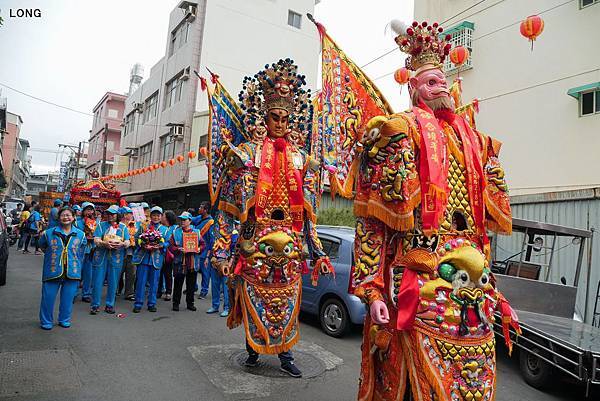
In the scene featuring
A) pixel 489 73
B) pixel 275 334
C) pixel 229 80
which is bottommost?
pixel 275 334

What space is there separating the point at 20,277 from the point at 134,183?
66.8 feet

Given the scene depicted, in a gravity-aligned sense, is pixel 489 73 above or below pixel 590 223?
above

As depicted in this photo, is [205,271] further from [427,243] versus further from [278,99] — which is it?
[427,243]

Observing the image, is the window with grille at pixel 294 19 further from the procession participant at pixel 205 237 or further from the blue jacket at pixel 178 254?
the blue jacket at pixel 178 254

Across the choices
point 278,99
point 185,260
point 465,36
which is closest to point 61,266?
point 185,260

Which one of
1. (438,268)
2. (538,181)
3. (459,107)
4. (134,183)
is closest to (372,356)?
(438,268)

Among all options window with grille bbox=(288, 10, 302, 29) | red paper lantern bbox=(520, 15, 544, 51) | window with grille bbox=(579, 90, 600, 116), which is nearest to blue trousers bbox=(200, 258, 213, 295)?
red paper lantern bbox=(520, 15, 544, 51)

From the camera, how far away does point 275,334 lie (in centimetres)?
420

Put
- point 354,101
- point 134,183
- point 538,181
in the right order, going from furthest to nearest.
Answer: point 134,183 < point 538,181 < point 354,101

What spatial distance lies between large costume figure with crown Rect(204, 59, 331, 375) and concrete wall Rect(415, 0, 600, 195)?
10.2m

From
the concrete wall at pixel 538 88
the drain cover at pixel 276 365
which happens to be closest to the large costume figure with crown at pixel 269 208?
the drain cover at pixel 276 365

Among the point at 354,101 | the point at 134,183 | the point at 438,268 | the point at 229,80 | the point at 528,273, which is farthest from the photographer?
the point at 134,183

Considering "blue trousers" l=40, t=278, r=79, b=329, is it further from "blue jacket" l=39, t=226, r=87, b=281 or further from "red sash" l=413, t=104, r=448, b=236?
"red sash" l=413, t=104, r=448, b=236

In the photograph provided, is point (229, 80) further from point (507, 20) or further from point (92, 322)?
point (92, 322)
